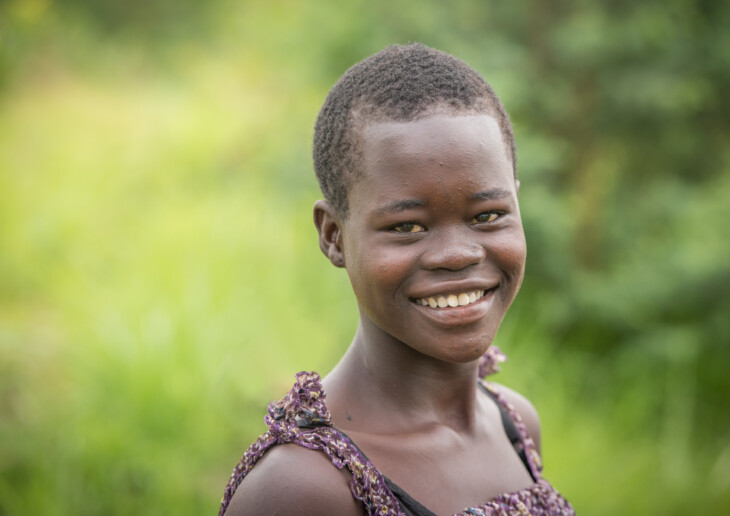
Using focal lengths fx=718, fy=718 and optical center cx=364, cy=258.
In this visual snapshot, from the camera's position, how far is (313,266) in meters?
5.59

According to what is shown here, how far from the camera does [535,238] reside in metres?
5.17

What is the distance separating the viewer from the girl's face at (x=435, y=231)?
1535mm

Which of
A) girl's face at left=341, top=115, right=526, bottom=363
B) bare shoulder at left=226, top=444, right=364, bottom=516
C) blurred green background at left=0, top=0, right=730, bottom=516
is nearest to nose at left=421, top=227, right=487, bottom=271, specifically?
girl's face at left=341, top=115, right=526, bottom=363

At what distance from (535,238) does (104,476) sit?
3.24 metres

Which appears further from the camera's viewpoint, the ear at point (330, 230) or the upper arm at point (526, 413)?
the upper arm at point (526, 413)

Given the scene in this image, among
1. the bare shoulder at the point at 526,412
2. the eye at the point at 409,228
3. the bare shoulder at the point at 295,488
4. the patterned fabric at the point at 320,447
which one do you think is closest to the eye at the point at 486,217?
the eye at the point at 409,228

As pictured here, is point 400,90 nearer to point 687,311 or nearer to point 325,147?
point 325,147

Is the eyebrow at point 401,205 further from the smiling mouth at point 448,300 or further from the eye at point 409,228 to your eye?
the smiling mouth at point 448,300

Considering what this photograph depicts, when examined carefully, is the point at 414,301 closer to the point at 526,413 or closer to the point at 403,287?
the point at 403,287

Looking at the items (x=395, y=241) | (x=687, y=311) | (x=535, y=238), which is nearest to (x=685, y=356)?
(x=687, y=311)

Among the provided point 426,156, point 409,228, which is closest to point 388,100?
point 426,156

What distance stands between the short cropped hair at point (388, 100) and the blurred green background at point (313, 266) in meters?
2.41

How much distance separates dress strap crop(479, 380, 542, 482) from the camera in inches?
77.3

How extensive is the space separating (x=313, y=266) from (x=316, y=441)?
4092 mm
